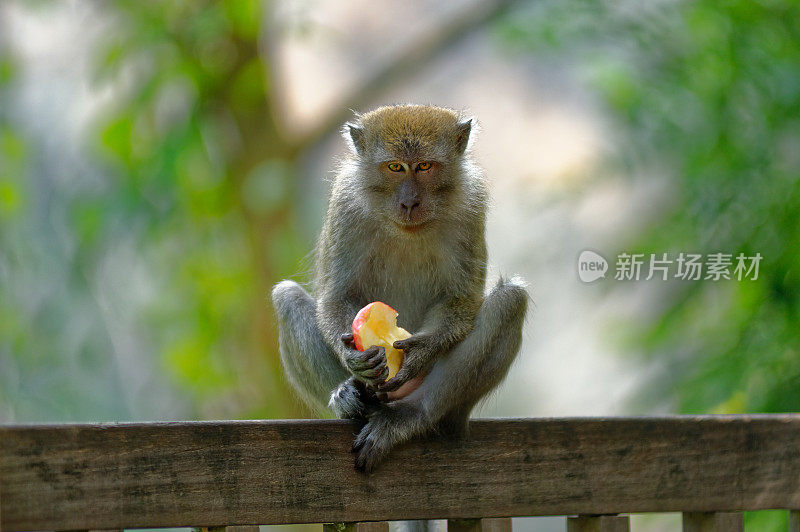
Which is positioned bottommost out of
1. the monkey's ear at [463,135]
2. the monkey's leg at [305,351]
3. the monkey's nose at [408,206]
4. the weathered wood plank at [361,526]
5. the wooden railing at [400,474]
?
the weathered wood plank at [361,526]

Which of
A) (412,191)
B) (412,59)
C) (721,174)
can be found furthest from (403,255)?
(412,59)

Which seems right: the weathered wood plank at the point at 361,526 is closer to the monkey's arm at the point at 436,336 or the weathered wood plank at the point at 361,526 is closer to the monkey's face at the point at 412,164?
the monkey's arm at the point at 436,336

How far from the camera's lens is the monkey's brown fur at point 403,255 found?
10.7 ft

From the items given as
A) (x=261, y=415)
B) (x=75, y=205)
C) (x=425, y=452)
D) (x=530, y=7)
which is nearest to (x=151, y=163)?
(x=75, y=205)

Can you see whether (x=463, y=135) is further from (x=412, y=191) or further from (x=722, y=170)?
(x=722, y=170)

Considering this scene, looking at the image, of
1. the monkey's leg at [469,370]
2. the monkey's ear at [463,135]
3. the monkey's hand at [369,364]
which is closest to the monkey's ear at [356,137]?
the monkey's ear at [463,135]

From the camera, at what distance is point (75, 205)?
23.4 feet

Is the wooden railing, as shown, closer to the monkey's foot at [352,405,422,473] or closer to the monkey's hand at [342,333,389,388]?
the monkey's foot at [352,405,422,473]

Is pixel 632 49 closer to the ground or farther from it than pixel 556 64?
closer to the ground

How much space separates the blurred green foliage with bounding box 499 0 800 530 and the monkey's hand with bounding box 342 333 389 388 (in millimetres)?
1963

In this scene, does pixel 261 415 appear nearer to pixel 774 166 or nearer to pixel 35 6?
pixel 35 6

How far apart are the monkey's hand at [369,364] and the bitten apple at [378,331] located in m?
0.04

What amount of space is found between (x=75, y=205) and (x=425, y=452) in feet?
17.4

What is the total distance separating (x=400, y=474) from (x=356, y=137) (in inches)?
63.3
